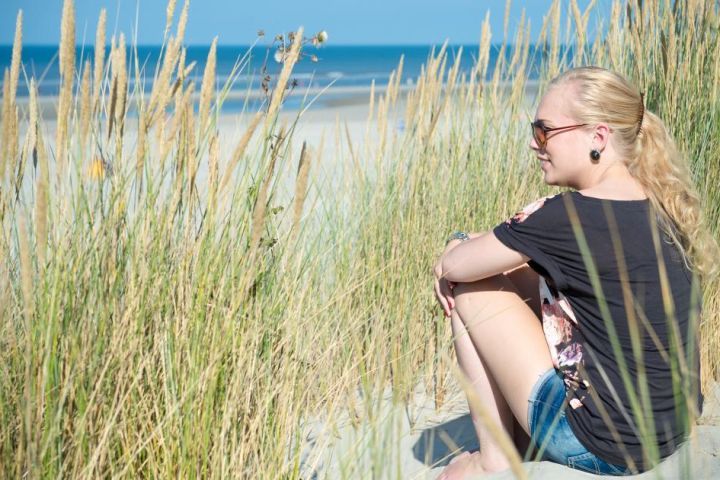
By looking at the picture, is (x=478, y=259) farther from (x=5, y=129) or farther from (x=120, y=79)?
(x=5, y=129)

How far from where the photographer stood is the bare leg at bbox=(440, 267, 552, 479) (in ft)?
6.14

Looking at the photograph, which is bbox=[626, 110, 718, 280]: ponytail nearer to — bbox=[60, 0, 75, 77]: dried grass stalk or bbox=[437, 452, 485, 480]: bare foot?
bbox=[437, 452, 485, 480]: bare foot

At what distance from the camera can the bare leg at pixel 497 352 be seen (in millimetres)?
1871

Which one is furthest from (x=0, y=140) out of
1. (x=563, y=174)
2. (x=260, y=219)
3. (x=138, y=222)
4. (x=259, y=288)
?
(x=563, y=174)

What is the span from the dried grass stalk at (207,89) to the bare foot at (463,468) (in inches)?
38.8

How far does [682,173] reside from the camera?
6.09 ft

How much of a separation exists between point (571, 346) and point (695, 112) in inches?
42.4

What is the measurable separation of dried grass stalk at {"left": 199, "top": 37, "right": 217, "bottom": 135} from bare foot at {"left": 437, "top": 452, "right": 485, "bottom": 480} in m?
0.99

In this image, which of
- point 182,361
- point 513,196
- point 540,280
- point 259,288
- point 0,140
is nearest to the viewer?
point 0,140

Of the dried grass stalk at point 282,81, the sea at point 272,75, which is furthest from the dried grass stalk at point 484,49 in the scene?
the dried grass stalk at point 282,81

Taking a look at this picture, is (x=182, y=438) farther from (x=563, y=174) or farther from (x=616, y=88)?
(x=616, y=88)

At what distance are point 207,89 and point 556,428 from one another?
1.03 metres

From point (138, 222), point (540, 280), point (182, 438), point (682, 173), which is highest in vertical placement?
point (682, 173)

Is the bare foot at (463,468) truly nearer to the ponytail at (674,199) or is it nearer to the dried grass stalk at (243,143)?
the ponytail at (674,199)
